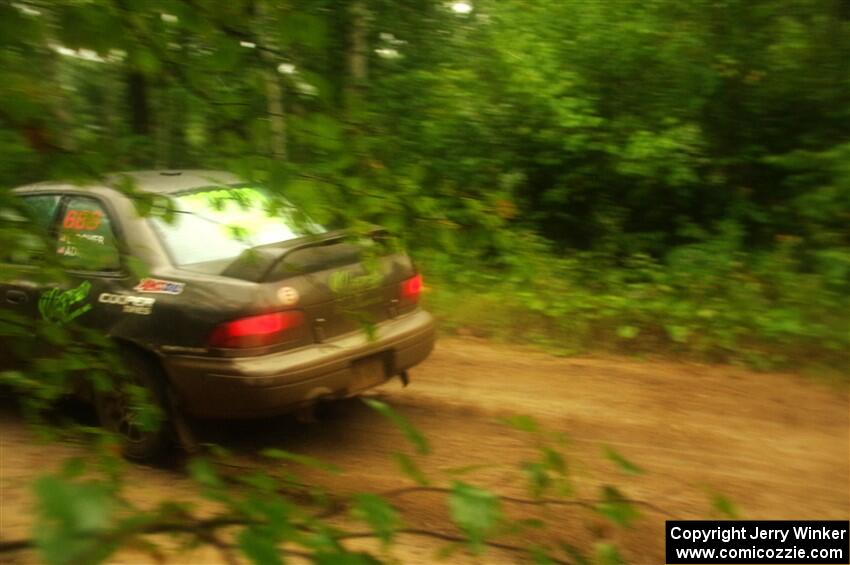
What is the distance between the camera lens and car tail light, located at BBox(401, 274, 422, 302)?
535cm

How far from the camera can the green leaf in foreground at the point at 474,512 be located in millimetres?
1706

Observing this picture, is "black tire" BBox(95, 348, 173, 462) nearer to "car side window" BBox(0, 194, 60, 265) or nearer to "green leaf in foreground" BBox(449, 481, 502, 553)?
"car side window" BBox(0, 194, 60, 265)

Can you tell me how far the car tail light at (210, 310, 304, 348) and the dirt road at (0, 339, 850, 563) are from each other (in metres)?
0.78

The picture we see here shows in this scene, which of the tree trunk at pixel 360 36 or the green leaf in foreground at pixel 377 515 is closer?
the green leaf in foreground at pixel 377 515

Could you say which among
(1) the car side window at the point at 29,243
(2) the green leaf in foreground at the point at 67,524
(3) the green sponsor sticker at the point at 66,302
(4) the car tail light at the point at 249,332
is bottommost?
(2) the green leaf in foreground at the point at 67,524

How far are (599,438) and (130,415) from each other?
278cm

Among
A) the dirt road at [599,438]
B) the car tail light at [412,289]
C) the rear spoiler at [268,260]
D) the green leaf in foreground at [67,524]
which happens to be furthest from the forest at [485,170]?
the car tail light at [412,289]

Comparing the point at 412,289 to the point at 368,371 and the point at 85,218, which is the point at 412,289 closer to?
the point at 368,371

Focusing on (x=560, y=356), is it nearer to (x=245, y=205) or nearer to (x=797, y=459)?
(x=797, y=459)

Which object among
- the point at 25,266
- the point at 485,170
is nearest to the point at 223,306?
the point at 25,266

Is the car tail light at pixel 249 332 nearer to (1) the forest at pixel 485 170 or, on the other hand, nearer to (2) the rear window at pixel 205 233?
(2) the rear window at pixel 205 233

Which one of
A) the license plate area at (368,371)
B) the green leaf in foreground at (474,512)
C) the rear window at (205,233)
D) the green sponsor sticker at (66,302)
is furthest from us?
the license plate area at (368,371)

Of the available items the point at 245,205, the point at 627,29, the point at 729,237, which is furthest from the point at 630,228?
the point at 245,205

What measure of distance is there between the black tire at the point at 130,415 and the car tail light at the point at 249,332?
0.52 metres
